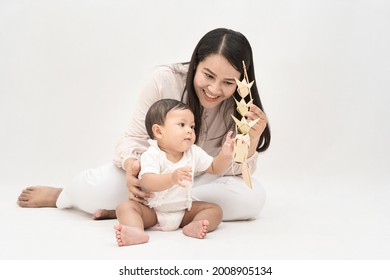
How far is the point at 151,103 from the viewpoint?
295 cm

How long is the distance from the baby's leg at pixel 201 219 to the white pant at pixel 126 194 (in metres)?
0.16

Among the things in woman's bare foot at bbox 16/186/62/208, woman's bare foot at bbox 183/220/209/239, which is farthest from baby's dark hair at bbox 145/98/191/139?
woman's bare foot at bbox 16/186/62/208

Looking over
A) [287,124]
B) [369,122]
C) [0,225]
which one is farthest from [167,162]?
[369,122]

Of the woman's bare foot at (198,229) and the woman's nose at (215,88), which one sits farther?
the woman's nose at (215,88)

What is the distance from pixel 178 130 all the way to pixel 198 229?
1.30ft

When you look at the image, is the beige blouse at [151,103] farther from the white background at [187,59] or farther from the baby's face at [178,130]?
the white background at [187,59]

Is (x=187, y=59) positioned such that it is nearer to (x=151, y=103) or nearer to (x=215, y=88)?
(x=151, y=103)

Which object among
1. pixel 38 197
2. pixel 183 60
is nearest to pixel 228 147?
pixel 38 197

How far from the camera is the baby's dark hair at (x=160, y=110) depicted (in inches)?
105

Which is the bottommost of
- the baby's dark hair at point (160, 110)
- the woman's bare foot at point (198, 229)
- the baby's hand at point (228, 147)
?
the woman's bare foot at point (198, 229)

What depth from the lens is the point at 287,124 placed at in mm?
4168

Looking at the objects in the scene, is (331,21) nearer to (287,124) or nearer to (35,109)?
(287,124)

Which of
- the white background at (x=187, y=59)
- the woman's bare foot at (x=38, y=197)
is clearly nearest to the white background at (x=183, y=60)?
the white background at (x=187, y=59)

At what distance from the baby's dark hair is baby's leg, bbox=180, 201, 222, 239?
38 centimetres
